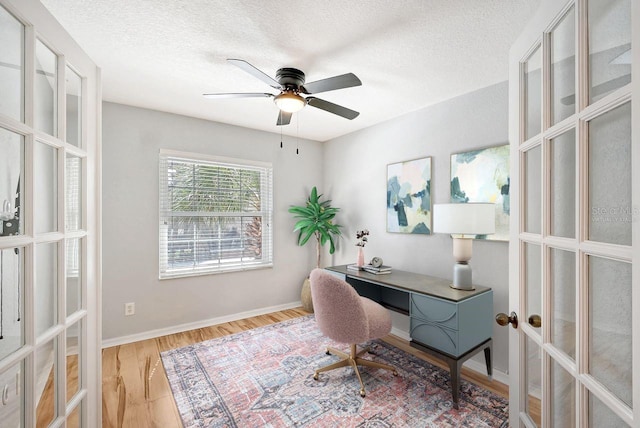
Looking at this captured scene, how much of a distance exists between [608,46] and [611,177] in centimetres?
32

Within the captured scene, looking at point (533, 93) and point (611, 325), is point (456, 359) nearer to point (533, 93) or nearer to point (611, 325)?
point (611, 325)

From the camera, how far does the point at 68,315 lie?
1116 millimetres

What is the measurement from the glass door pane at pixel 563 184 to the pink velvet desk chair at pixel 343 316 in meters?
1.36

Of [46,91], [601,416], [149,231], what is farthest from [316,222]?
[601,416]

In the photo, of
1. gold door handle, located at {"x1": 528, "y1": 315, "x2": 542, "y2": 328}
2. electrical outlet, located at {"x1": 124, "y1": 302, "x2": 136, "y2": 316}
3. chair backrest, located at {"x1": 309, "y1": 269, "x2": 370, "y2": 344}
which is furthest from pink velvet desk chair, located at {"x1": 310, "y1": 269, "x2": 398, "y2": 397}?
electrical outlet, located at {"x1": 124, "y1": 302, "x2": 136, "y2": 316}

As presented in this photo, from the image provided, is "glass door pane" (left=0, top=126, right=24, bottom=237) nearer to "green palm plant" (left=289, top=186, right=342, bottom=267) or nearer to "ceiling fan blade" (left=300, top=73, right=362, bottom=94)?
"ceiling fan blade" (left=300, top=73, right=362, bottom=94)

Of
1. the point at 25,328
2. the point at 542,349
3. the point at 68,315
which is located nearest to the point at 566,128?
the point at 542,349

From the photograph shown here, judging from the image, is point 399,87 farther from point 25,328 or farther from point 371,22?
point 25,328

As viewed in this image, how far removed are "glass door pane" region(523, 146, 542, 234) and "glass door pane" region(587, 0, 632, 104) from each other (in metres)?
0.31

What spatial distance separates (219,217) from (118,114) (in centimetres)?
149

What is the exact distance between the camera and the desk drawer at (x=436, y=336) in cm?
196

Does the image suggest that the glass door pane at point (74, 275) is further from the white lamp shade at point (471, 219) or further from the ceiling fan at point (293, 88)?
the white lamp shade at point (471, 219)

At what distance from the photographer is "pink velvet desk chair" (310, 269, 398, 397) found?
201 centimetres

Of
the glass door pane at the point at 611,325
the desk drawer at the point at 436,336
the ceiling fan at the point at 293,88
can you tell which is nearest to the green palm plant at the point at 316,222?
the desk drawer at the point at 436,336
